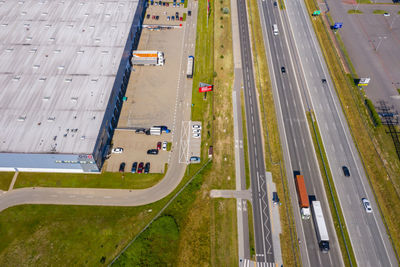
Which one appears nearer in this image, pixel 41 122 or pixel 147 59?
pixel 41 122

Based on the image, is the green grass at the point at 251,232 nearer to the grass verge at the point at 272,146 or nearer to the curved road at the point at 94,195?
the grass verge at the point at 272,146

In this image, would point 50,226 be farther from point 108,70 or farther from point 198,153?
point 108,70

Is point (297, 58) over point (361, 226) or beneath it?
over

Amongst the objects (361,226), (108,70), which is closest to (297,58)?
(361,226)

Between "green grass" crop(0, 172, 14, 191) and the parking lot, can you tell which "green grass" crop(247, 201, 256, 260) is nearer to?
the parking lot

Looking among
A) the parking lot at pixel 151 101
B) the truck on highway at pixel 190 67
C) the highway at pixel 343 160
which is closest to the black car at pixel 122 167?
the parking lot at pixel 151 101

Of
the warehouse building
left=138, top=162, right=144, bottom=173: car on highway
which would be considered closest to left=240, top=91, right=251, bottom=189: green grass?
left=138, top=162, right=144, bottom=173: car on highway
